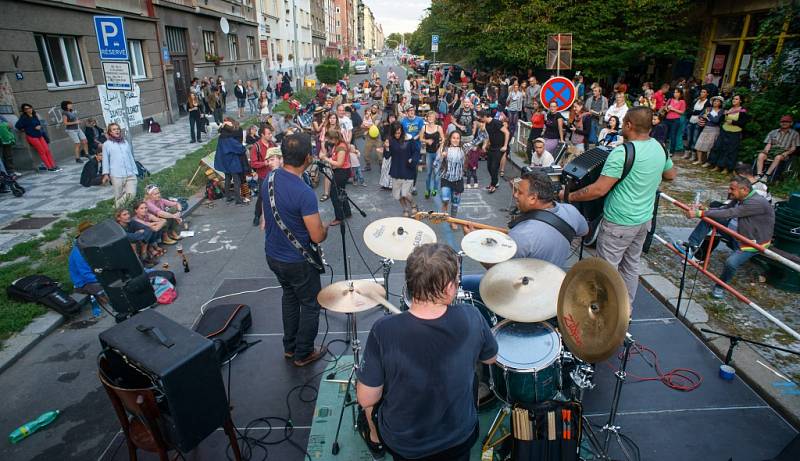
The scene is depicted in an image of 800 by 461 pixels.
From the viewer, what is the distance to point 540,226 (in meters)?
3.97

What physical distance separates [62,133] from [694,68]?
24815 mm

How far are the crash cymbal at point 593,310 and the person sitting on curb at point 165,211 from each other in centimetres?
721

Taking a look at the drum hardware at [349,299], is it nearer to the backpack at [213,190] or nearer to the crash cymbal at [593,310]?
the crash cymbal at [593,310]

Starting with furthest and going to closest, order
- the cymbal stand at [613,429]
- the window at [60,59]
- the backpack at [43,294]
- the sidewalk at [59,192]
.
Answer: the window at [60,59], the sidewalk at [59,192], the backpack at [43,294], the cymbal stand at [613,429]

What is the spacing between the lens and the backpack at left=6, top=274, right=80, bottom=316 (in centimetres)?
Answer: 582

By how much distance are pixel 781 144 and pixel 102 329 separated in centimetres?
1395

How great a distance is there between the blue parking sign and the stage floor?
5.75 meters

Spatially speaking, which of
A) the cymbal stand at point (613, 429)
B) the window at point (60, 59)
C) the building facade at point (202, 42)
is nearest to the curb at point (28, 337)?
the cymbal stand at point (613, 429)

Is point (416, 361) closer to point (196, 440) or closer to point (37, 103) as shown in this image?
point (196, 440)

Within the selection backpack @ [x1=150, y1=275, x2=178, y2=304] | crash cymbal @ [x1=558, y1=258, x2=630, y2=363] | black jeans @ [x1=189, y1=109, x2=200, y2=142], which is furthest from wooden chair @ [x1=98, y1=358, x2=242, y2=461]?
black jeans @ [x1=189, y1=109, x2=200, y2=142]

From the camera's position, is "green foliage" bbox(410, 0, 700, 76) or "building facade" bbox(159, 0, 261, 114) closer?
"green foliage" bbox(410, 0, 700, 76)

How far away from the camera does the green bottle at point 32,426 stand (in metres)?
3.97

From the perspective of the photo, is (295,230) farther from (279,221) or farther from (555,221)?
(555,221)

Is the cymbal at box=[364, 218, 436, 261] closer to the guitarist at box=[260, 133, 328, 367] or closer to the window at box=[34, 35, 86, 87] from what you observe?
the guitarist at box=[260, 133, 328, 367]
